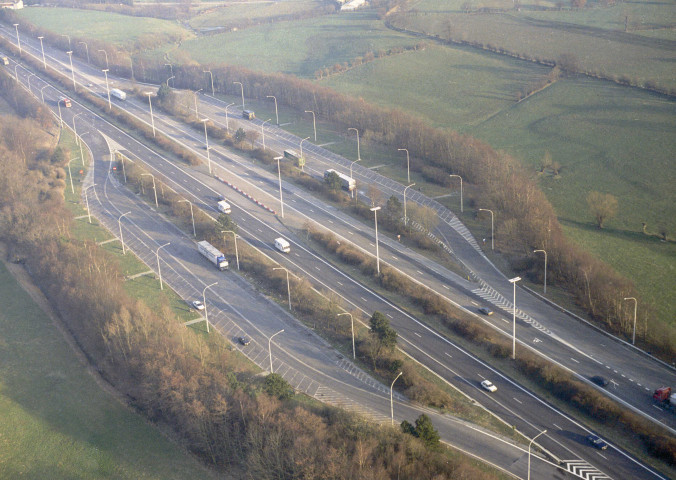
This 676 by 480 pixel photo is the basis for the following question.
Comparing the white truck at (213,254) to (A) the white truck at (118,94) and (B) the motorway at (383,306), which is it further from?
(A) the white truck at (118,94)

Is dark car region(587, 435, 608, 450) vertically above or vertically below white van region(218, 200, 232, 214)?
below

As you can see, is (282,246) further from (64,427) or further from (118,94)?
(118,94)

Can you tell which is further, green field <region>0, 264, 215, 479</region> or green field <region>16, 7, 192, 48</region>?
green field <region>16, 7, 192, 48</region>

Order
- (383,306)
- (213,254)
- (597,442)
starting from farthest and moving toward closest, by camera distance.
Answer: (213,254) < (383,306) < (597,442)

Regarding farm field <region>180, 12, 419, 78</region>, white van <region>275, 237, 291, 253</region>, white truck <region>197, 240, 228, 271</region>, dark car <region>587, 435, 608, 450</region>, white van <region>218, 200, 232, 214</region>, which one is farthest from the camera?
farm field <region>180, 12, 419, 78</region>

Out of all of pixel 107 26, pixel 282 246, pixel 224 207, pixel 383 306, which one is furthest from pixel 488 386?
pixel 107 26

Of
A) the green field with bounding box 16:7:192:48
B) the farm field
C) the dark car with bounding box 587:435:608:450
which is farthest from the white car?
the green field with bounding box 16:7:192:48

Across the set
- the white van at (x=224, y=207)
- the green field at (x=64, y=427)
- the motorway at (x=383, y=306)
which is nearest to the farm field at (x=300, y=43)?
the motorway at (x=383, y=306)

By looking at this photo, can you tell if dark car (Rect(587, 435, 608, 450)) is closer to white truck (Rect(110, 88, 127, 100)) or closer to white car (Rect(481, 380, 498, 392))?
white car (Rect(481, 380, 498, 392))
